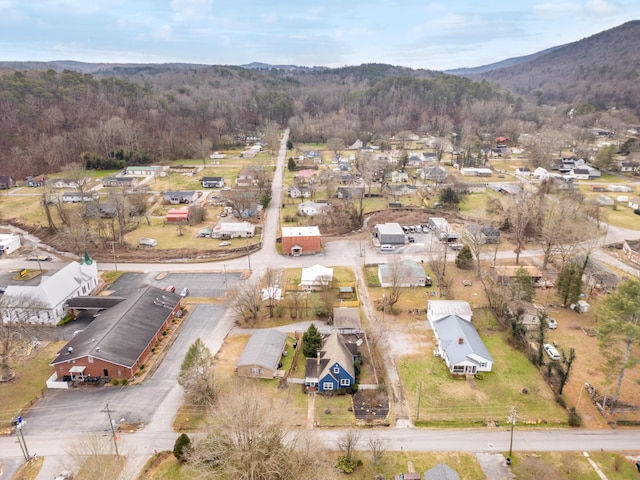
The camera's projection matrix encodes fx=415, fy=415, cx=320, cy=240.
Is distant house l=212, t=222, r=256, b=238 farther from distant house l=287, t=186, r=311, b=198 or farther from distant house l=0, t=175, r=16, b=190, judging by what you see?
distant house l=0, t=175, r=16, b=190

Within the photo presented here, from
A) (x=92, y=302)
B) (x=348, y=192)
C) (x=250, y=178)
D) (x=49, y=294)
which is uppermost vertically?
(x=250, y=178)

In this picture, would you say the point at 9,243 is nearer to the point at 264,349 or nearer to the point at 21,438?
the point at 21,438

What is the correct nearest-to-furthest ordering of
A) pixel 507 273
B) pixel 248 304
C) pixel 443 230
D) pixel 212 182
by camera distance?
pixel 248 304 → pixel 507 273 → pixel 443 230 → pixel 212 182

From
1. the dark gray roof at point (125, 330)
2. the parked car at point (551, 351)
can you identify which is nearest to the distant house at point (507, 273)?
the parked car at point (551, 351)

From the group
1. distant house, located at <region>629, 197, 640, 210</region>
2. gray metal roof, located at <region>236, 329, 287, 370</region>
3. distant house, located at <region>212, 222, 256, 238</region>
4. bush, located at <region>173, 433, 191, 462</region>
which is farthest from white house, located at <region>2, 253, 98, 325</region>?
distant house, located at <region>629, 197, 640, 210</region>

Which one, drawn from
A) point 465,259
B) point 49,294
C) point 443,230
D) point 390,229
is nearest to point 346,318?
point 465,259

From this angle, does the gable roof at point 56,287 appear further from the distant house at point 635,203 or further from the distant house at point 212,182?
the distant house at point 635,203
